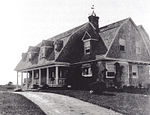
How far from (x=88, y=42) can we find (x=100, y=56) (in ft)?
10.8

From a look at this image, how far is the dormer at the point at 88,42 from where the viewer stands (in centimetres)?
3108

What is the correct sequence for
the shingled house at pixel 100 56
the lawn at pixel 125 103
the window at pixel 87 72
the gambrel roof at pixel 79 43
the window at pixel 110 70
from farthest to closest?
1. the window at pixel 87 72
2. the gambrel roof at pixel 79 43
3. the shingled house at pixel 100 56
4. the window at pixel 110 70
5. the lawn at pixel 125 103

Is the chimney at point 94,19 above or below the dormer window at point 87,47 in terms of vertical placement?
above

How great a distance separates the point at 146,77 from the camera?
106 ft

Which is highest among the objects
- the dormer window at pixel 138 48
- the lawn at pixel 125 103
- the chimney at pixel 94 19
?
the chimney at pixel 94 19

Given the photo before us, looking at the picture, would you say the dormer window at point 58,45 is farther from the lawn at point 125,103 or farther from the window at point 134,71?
the lawn at point 125,103

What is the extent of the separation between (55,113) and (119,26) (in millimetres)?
17529

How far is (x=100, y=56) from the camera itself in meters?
28.8

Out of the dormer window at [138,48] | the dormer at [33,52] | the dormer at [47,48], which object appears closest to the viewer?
the dormer window at [138,48]

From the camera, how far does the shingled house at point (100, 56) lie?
94.9 ft

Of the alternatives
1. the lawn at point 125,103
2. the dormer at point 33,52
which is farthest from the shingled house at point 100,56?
the lawn at point 125,103

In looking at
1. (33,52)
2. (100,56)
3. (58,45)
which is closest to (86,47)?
(100,56)

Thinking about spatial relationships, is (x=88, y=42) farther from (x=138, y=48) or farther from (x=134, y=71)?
(x=134, y=71)

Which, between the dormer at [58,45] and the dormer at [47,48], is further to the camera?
the dormer at [47,48]
